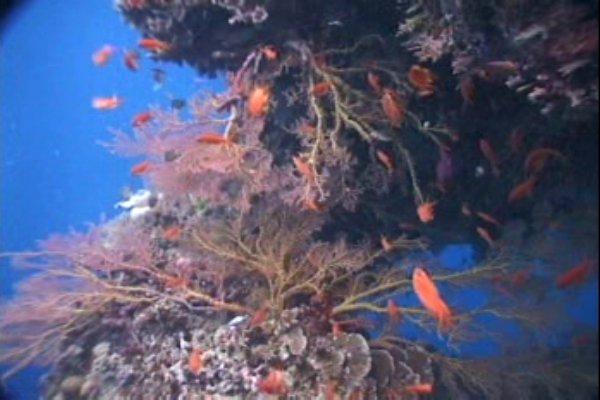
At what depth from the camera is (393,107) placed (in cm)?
458

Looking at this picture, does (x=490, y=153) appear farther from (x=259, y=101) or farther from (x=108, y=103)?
(x=108, y=103)

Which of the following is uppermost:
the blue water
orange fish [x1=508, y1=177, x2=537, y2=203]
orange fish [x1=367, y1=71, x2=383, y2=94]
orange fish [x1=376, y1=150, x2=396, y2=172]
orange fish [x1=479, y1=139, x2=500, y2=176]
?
the blue water

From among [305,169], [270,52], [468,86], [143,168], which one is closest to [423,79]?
[468,86]

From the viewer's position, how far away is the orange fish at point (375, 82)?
4895mm

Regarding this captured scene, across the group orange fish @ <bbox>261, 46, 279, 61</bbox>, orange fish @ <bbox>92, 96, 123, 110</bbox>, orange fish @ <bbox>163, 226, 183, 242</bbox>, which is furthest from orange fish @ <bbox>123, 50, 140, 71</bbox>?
orange fish @ <bbox>163, 226, 183, 242</bbox>

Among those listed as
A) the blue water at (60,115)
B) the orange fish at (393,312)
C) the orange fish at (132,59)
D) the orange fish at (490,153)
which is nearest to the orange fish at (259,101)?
the orange fish at (490,153)

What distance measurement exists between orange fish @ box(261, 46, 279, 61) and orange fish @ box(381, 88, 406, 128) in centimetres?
120

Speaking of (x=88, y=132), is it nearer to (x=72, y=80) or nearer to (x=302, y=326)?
(x=72, y=80)

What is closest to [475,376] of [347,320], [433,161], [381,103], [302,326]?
[347,320]

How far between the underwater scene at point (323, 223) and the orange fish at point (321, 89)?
0.10 feet

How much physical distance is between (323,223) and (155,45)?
283cm

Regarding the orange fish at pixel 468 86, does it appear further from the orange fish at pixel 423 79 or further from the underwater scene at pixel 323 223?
the orange fish at pixel 423 79

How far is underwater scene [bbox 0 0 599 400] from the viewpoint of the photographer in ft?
13.6

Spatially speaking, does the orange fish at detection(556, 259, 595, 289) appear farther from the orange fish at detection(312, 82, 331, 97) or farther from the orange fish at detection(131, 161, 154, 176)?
the orange fish at detection(131, 161, 154, 176)
